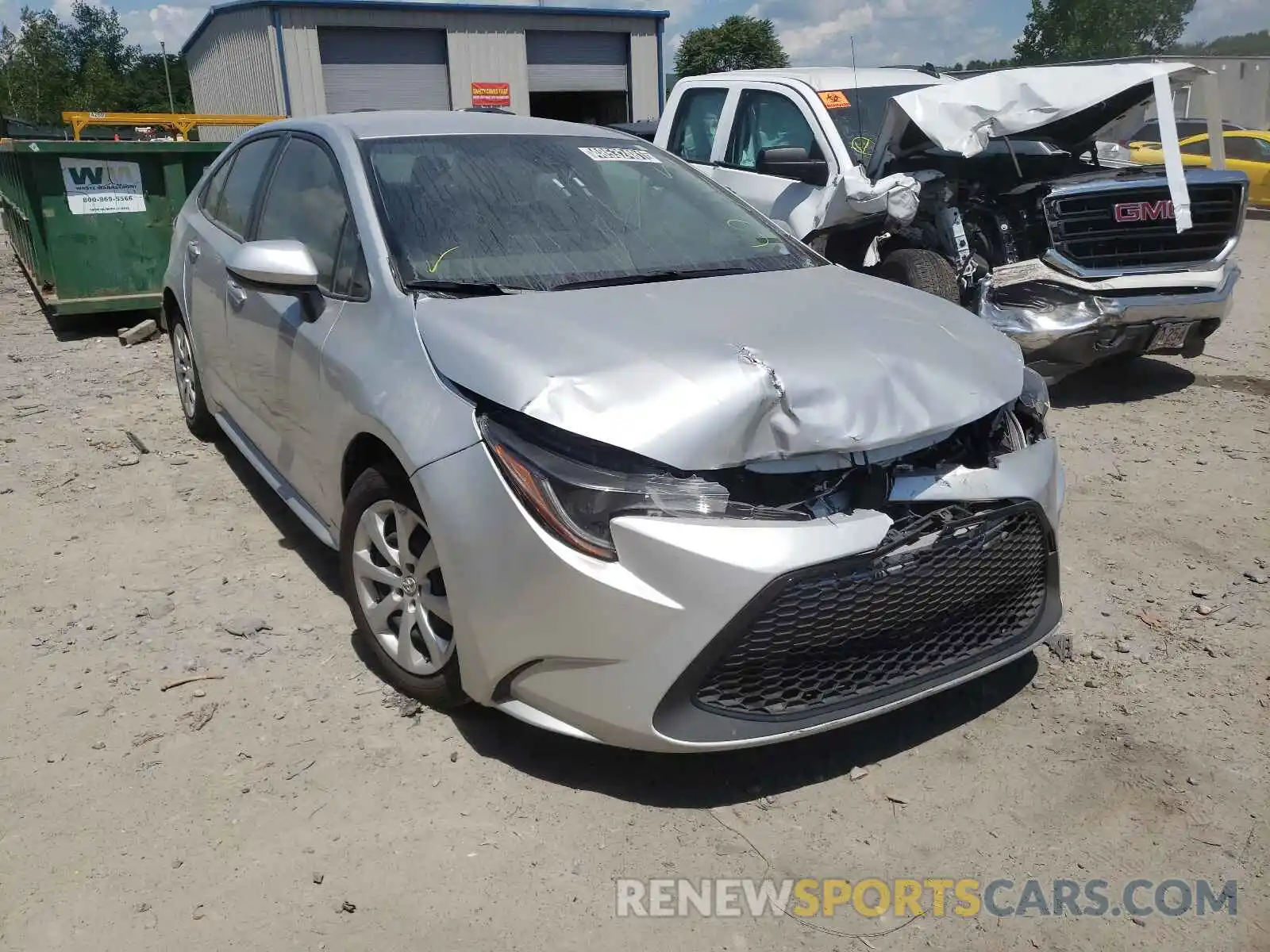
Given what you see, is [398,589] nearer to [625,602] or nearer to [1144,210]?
[625,602]

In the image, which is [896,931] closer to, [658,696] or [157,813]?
[658,696]

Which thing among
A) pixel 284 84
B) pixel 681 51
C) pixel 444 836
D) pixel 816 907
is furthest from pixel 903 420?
pixel 681 51

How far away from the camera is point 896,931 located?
2295mm

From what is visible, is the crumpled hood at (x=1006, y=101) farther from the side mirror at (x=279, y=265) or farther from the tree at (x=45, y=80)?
the tree at (x=45, y=80)

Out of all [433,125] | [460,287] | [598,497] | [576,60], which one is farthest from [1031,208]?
[576,60]

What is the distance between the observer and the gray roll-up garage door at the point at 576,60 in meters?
33.2

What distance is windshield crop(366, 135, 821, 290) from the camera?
126 inches

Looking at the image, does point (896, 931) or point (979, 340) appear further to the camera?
point (979, 340)

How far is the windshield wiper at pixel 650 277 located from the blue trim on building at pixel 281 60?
28600 millimetres

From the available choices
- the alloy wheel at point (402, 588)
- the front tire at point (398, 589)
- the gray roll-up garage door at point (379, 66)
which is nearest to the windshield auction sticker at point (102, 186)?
the front tire at point (398, 589)

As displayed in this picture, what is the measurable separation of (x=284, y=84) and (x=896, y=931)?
3091 cm

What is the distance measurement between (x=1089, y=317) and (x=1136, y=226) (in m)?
0.68

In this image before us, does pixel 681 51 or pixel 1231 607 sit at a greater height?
pixel 681 51

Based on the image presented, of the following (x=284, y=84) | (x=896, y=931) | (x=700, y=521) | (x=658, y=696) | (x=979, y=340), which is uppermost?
(x=284, y=84)
